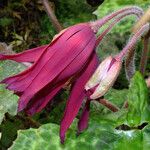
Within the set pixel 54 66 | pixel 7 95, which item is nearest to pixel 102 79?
pixel 54 66

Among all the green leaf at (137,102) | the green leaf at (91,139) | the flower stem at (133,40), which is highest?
the flower stem at (133,40)

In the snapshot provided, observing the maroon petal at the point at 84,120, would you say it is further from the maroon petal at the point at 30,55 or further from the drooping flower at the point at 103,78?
the maroon petal at the point at 30,55

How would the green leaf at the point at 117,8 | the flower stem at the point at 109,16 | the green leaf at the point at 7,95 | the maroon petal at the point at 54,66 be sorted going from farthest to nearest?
1. the green leaf at the point at 117,8
2. the green leaf at the point at 7,95
3. the flower stem at the point at 109,16
4. the maroon petal at the point at 54,66

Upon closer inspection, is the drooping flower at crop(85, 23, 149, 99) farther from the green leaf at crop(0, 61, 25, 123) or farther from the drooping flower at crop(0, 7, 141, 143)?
the green leaf at crop(0, 61, 25, 123)

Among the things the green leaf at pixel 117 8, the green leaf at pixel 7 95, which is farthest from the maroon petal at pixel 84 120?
the green leaf at pixel 117 8

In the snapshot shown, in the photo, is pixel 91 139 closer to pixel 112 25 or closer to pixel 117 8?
pixel 112 25

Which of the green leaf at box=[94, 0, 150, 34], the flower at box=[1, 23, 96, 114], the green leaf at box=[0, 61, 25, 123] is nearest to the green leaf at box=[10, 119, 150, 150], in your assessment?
the flower at box=[1, 23, 96, 114]
